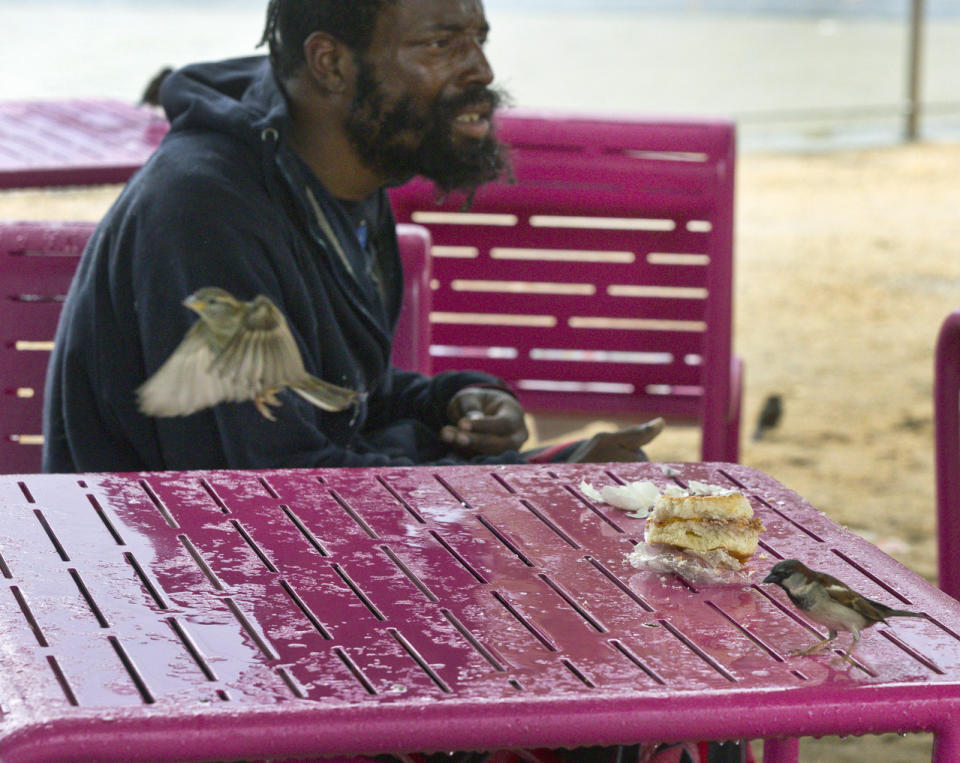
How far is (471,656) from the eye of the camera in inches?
56.7

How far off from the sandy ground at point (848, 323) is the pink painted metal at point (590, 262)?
0.22 m

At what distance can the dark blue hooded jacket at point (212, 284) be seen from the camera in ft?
7.64

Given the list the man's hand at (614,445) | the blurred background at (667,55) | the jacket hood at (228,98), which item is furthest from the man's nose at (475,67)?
the blurred background at (667,55)

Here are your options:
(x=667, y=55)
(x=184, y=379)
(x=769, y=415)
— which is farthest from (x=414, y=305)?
(x=667, y=55)

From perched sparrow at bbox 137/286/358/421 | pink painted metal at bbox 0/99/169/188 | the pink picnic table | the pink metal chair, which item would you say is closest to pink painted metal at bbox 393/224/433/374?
the pink metal chair

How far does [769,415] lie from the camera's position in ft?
17.7

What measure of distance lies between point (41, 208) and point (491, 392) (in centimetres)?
602

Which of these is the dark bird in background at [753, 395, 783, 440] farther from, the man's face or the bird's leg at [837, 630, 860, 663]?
the bird's leg at [837, 630, 860, 663]

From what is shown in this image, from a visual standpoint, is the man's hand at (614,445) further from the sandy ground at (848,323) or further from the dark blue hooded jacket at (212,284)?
the sandy ground at (848,323)

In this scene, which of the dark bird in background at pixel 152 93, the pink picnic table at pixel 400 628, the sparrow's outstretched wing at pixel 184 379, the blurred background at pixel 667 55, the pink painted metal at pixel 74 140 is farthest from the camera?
the blurred background at pixel 667 55

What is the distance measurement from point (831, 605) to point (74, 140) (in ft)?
10.4

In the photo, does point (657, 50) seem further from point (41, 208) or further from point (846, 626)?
point (846, 626)

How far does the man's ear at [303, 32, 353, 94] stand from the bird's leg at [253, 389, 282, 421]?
0.67 metres

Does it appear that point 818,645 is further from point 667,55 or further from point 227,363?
point 667,55
